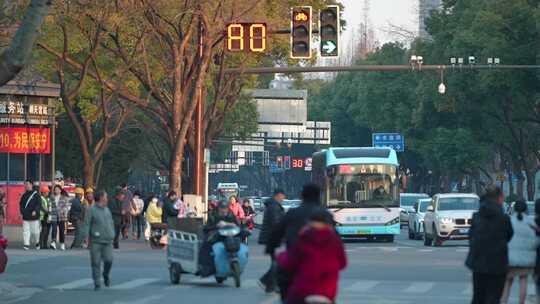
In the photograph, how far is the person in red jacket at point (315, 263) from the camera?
40.0 feet

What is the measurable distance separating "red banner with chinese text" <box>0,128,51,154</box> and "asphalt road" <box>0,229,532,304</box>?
35.2 ft

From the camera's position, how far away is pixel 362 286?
87.7ft

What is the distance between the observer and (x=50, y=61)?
174 feet

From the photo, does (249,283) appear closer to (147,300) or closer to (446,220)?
(147,300)

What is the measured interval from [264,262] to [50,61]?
66.9ft

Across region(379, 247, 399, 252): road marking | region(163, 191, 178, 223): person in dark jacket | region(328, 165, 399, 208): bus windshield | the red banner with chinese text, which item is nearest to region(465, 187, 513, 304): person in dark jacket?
region(163, 191, 178, 223): person in dark jacket

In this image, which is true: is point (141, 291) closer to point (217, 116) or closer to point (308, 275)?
point (308, 275)

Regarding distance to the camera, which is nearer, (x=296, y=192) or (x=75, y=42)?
(x=75, y=42)

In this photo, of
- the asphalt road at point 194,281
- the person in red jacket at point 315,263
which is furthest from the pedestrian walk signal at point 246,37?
the person in red jacket at point 315,263

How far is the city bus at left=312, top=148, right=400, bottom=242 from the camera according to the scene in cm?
4788

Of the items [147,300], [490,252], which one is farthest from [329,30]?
[490,252]

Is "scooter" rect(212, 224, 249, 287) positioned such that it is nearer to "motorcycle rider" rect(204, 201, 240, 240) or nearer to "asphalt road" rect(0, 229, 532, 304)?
"motorcycle rider" rect(204, 201, 240, 240)

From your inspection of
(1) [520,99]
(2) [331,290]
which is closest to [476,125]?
(1) [520,99]

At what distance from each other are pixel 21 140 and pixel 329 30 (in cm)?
1972
